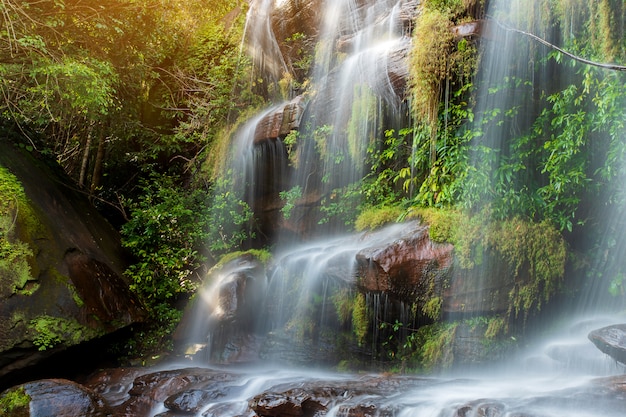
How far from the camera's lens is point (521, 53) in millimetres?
7051

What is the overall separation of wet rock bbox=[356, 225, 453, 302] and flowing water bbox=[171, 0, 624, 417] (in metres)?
0.32

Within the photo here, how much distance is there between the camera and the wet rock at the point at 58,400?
5258mm

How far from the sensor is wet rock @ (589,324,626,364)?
16.0ft

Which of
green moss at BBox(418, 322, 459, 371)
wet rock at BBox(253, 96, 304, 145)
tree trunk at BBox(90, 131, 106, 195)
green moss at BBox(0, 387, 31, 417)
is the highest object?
wet rock at BBox(253, 96, 304, 145)

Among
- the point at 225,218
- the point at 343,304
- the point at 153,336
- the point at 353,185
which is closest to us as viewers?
the point at 343,304

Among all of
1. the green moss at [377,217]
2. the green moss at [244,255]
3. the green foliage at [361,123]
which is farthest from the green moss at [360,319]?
the green foliage at [361,123]

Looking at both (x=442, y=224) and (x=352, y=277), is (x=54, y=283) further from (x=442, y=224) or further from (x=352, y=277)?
(x=442, y=224)

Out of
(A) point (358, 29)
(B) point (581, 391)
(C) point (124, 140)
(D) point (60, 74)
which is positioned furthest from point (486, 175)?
(C) point (124, 140)

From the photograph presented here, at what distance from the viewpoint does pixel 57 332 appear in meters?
6.58

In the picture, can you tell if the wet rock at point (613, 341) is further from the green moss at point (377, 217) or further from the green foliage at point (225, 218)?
the green foliage at point (225, 218)

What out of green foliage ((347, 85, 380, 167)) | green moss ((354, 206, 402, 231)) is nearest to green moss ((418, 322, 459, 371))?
green moss ((354, 206, 402, 231))

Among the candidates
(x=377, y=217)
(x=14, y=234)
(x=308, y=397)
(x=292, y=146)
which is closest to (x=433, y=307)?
(x=377, y=217)

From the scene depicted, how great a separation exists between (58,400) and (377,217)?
527 cm

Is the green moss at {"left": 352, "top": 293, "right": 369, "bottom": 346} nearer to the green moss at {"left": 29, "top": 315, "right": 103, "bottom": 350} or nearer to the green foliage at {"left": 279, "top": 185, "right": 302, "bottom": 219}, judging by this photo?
the green foliage at {"left": 279, "top": 185, "right": 302, "bottom": 219}
